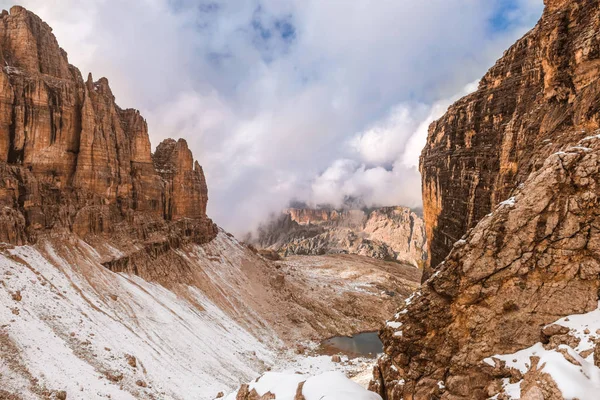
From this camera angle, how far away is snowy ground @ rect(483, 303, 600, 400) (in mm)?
9180

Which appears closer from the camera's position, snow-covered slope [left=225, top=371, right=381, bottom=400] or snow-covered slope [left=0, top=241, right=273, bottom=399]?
snow-covered slope [left=225, top=371, right=381, bottom=400]

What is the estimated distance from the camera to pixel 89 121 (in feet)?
189

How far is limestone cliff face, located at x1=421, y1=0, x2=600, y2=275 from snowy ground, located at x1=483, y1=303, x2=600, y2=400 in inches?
287

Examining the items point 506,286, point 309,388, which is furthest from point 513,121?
point 309,388

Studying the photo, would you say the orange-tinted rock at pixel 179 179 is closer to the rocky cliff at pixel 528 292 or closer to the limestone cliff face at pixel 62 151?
the limestone cliff face at pixel 62 151

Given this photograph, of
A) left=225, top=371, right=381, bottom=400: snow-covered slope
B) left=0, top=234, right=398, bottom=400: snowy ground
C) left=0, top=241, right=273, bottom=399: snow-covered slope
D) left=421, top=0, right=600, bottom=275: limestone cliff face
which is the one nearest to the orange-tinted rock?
left=0, top=234, right=398, bottom=400: snowy ground

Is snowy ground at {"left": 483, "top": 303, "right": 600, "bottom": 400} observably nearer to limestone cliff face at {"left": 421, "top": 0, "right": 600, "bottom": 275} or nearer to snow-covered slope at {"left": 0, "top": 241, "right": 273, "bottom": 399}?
limestone cliff face at {"left": 421, "top": 0, "right": 600, "bottom": 275}

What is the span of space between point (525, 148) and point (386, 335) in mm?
14959

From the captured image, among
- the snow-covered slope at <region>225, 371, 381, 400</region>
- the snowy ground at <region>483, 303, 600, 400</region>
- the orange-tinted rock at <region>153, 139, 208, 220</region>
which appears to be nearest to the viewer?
the snowy ground at <region>483, 303, 600, 400</region>

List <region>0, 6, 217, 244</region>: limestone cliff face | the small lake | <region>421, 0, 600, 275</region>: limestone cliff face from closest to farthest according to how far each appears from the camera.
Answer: <region>421, 0, 600, 275</region>: limestone cliff face → <region>0, 6, 217, 244</region>: limestone cliff face → the small lake

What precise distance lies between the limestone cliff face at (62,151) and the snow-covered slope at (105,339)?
9.00m

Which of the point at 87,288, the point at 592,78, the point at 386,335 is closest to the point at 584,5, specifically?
the point at 592,78

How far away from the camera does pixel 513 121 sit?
76.5ft

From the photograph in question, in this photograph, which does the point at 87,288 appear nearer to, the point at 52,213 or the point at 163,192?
the point at 52,213
